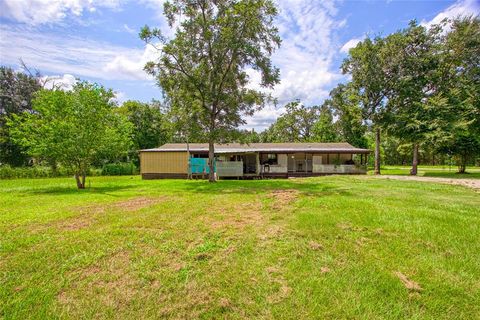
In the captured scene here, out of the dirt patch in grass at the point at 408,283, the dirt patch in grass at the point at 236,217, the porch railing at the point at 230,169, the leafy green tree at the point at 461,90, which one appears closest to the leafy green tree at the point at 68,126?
the porch railing at the point at 230,169

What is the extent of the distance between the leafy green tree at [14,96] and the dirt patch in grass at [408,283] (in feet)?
132

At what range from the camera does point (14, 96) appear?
1245 inches

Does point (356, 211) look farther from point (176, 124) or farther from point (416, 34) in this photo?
point (416, 34)

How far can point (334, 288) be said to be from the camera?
3062mm

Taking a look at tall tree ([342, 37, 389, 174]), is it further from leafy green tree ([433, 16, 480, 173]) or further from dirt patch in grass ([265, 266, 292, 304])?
dirt patch in grass ([265, 266, 292, 304])

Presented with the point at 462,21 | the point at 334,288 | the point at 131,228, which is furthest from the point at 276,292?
the point at 462,21

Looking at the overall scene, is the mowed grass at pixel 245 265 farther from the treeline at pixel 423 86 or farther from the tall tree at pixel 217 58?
the treeline at pixel 423 86

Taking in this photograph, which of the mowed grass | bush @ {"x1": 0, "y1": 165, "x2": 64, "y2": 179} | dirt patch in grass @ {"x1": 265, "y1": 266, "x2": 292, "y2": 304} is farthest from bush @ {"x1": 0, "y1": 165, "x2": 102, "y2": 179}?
dirt patch in grass @ {"x1": 265, "y1": 266, "x2": 292, "y2": 304}

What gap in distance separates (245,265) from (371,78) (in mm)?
23258

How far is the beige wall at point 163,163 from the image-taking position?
21.4 meters

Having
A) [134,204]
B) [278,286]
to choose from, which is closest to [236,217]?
[278,286]

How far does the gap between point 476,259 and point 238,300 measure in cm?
395

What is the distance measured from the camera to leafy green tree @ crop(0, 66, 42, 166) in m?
30.0

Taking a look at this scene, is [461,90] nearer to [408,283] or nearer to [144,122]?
[408,283]
